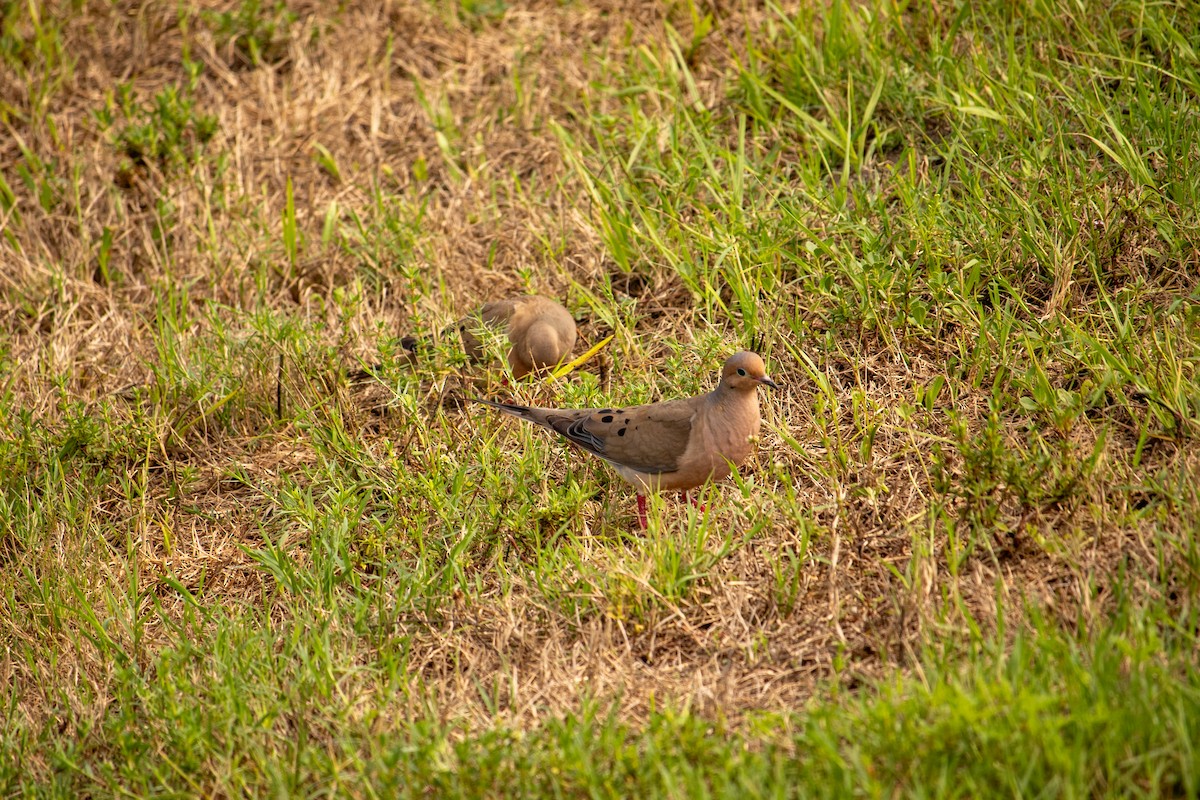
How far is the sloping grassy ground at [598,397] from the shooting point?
3510 mm

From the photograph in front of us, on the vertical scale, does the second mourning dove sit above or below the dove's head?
below

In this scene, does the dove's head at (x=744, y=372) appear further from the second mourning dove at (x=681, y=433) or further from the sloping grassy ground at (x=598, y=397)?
the sloping grassy ground at (x=598, y=397)

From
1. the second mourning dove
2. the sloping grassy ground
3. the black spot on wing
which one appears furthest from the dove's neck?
the black spot on wing

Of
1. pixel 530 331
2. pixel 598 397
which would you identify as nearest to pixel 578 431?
pixel 598 397

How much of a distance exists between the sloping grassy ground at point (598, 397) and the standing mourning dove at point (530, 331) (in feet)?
0.62

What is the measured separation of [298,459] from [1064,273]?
11.8 feet

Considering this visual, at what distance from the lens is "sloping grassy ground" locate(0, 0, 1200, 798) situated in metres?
3.51

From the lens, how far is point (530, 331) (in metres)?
5.56

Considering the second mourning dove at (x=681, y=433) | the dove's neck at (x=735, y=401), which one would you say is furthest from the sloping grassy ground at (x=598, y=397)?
the dove's neck at (x=735, y=401)

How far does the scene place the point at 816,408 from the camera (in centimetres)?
483

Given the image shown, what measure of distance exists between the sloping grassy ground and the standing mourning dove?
0.62ft

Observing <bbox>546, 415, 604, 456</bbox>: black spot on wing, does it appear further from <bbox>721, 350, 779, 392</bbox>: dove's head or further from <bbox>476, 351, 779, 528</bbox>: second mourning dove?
<bbox>721, 350, 779, 392</bbox>: dove's head

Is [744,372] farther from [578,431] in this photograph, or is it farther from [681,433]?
[578,431]

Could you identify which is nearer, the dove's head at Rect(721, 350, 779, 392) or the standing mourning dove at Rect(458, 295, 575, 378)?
the dove's head at Rect(721, 350, 779, 392)
